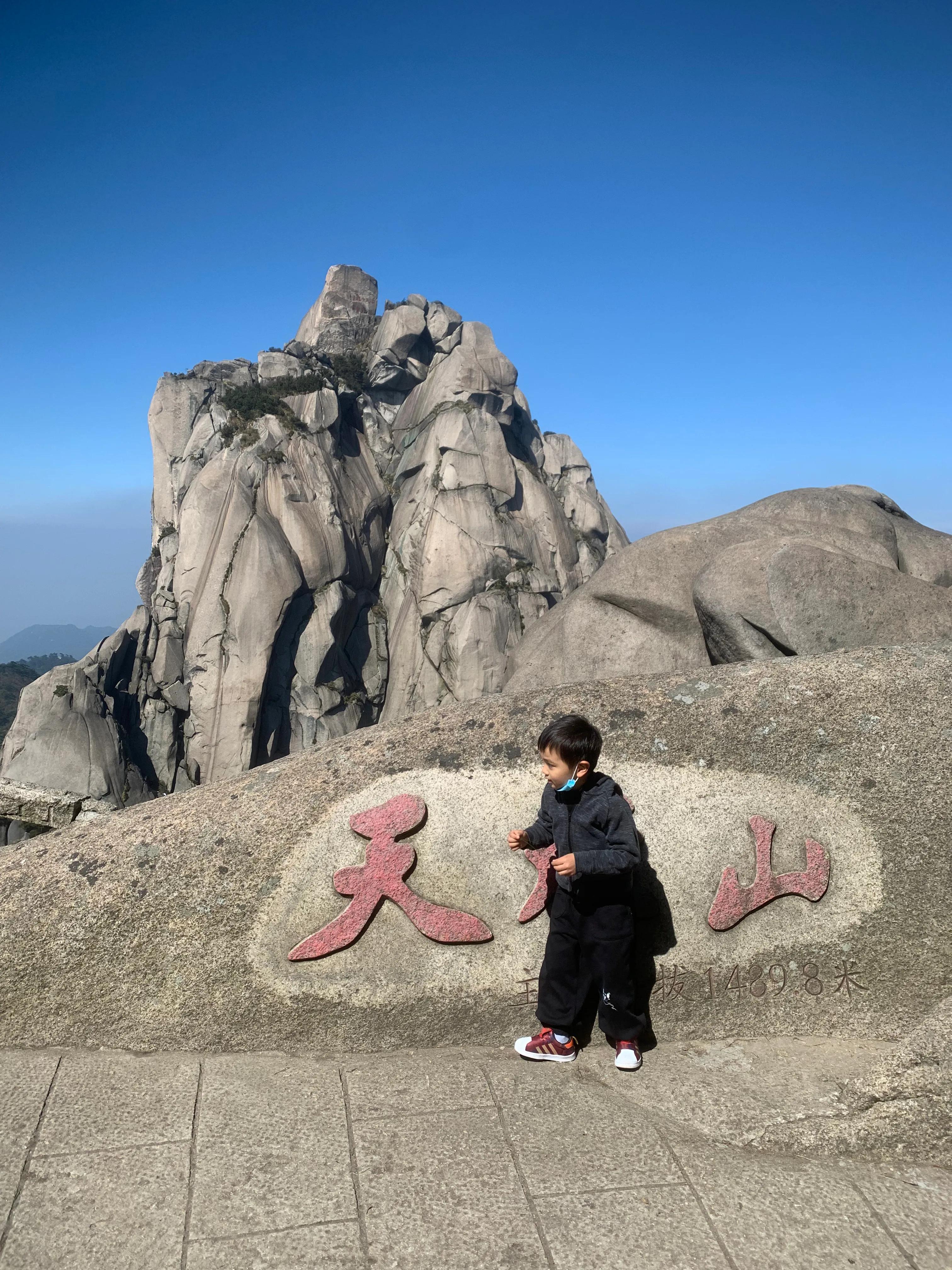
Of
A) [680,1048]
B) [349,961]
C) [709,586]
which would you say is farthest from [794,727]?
[709,586]

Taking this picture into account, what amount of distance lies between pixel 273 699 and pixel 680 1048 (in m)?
27.9


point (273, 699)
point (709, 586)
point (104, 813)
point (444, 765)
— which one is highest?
point (709, 586)

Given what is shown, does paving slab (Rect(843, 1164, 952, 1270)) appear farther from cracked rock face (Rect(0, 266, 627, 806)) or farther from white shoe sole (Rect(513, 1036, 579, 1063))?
cracked rock face (Rect(0, 266, 627, 806))

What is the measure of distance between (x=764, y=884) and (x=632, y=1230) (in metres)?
1.15

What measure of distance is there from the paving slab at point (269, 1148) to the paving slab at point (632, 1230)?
48cm

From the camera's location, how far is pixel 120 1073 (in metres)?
2.45

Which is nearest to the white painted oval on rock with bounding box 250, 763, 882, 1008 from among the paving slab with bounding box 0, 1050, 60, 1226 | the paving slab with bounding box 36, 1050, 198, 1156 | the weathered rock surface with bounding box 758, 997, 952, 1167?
the paving slab with bounding box 36, 1050, 198, 1156

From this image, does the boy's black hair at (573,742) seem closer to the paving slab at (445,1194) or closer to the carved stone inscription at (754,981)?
the carved stone inscription at (754,981)

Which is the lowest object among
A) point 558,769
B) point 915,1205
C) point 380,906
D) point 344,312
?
point 915,1205

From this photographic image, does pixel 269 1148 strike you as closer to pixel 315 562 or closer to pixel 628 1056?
pixel 628 1056

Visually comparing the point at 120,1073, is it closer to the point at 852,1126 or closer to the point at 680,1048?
the point at 680,1048

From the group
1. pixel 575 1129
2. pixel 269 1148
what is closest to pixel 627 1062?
pixel 575 1129

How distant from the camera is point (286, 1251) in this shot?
1.83m

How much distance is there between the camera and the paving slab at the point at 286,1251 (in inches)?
70.7
